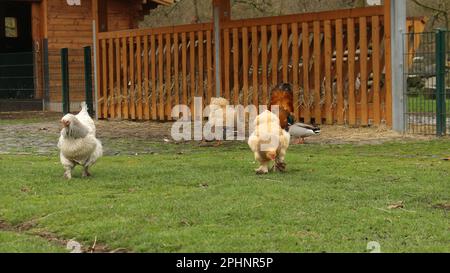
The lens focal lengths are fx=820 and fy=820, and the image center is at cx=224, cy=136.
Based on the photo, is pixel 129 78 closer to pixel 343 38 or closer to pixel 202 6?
pixel 343 38

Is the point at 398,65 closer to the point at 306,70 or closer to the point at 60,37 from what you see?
the point at 306,70

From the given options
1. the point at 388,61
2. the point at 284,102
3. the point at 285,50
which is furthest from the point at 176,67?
the point at 284,102

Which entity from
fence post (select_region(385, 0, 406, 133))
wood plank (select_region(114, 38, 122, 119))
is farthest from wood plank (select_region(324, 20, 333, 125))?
wood plank (select_region(114, 38, 122, 119))

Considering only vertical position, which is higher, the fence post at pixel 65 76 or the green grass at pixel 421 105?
the fence post at pixel 65 76

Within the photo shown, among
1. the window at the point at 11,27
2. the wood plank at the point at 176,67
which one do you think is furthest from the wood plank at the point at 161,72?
the window at the point at 11,27

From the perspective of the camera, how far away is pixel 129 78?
786 inches

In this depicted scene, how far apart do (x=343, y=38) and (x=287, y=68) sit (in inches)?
52.0

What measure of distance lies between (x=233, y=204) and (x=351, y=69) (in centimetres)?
882

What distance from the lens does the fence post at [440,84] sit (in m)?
13.5

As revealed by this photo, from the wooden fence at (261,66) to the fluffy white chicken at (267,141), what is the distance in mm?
5822

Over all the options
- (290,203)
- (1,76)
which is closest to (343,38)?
(290,203)

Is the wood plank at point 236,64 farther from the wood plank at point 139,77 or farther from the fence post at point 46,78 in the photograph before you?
the fence post at point 46,78

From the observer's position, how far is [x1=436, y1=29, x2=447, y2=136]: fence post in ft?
44.2
